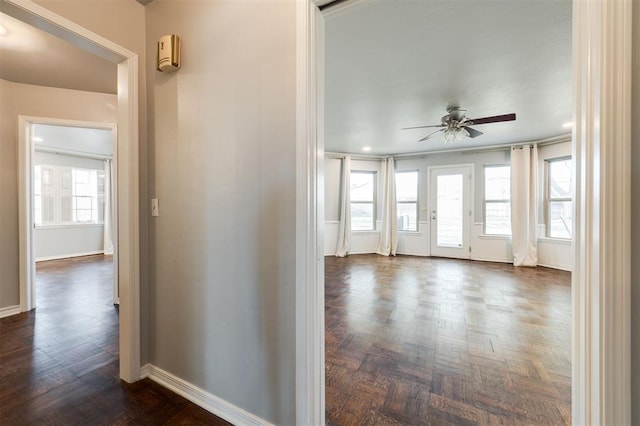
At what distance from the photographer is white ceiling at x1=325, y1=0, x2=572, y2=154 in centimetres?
182

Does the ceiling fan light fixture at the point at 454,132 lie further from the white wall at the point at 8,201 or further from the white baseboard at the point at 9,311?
the white baseboard at the point at 9,311

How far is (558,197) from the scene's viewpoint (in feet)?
16.7

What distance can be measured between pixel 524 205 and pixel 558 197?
55 centimetres

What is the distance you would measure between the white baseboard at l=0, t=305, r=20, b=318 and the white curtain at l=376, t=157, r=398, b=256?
619 cm

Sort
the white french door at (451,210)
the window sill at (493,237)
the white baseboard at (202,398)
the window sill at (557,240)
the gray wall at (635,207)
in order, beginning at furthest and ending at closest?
the white french door at (451,210) → the window sill at (493,237) → the window sill at (557,240) → the white baseboard at (202,398) → the gray wall at (635,207)

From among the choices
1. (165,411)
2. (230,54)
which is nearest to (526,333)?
(165,411)

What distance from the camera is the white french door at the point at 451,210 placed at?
5980 mm

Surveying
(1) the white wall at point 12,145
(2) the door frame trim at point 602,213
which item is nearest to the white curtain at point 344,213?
(1) the white wall at point 12,145

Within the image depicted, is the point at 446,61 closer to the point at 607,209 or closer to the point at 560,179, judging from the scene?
the point at 607,209

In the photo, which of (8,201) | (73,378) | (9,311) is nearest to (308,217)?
(73,378)

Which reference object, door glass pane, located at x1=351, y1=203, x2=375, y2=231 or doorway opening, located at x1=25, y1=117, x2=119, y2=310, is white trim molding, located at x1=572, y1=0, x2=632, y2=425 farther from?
doorway opening, located at x1=25, y1=117, x2=119, y2=310

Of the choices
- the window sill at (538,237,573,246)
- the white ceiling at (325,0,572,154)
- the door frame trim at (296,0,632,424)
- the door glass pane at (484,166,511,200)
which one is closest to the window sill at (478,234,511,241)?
the window sill at (538,237,573,246)

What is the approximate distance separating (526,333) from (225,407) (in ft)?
8.65

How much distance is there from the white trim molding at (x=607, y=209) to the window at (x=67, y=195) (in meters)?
8.41
